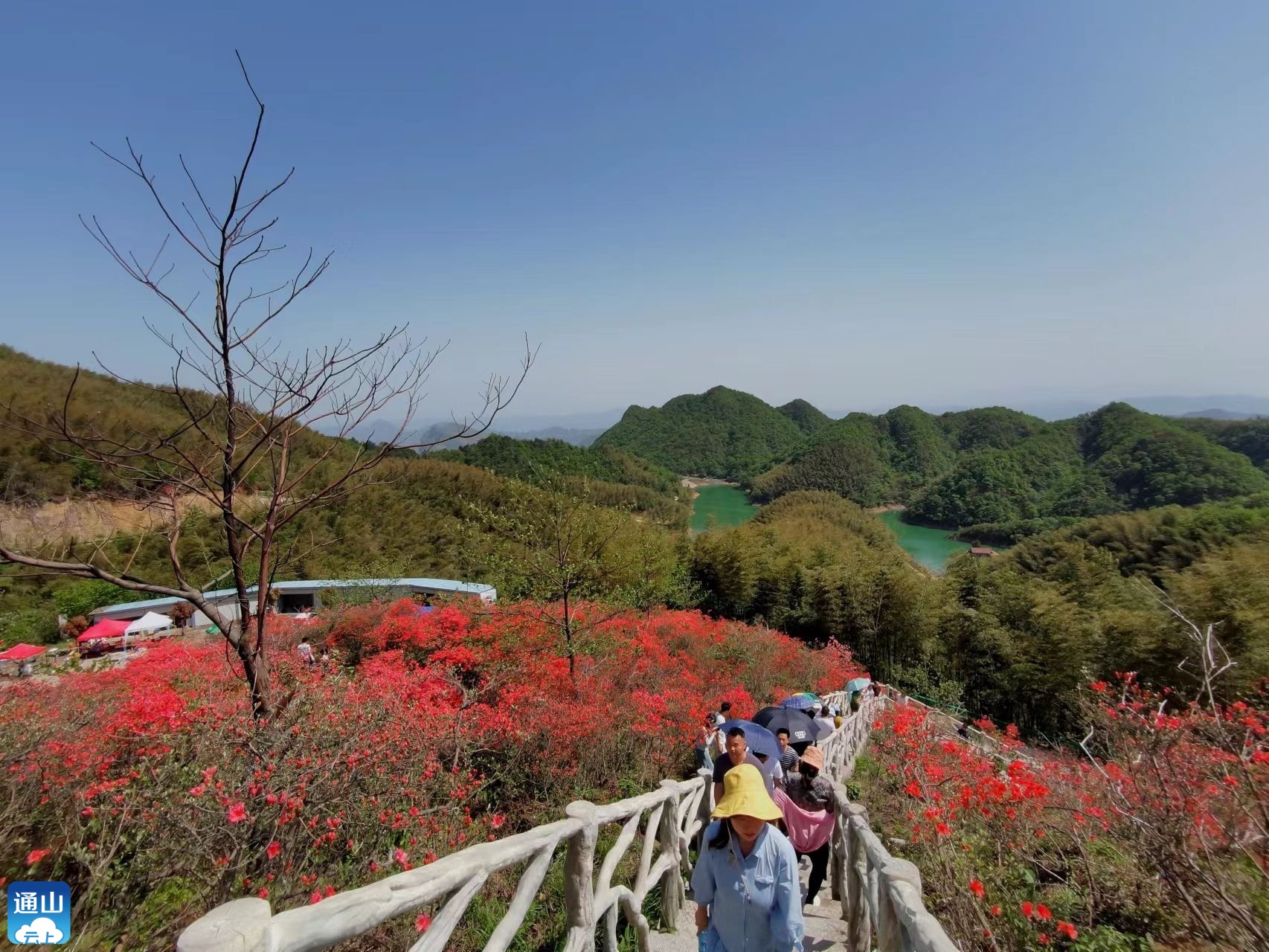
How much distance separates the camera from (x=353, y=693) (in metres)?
4.10

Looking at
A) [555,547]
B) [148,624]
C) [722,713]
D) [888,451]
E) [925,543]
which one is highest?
[555,547]

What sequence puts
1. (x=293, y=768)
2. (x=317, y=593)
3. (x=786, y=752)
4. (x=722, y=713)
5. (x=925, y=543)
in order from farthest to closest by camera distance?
1. (x=925, y=543)
2. (x=317, y=593)
3. (x=722, y=713)
4. (x=786, y=752)
5. (x=293, y=768)

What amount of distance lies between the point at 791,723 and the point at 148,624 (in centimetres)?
1729

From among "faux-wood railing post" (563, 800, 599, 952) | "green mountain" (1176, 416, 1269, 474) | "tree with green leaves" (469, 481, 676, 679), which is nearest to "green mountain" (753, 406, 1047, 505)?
"green mountain" (1176, 416, 1269, 474)

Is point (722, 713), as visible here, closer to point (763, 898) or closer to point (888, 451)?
point (763, 898)

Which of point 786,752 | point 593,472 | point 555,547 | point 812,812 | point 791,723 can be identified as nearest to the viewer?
point 812,812

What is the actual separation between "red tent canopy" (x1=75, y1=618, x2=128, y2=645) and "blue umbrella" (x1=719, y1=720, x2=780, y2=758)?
16.5m

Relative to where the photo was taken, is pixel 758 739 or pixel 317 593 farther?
pixel 317 593

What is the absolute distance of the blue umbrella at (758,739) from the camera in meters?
3.82

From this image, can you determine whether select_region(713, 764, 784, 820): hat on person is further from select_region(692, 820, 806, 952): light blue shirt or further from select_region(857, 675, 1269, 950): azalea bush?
select_region(857, 675, 1269, 950): azalea bush

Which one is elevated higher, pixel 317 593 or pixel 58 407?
pixel 58 407

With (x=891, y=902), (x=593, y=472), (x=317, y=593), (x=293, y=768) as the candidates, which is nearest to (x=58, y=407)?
(x=317, y=593)

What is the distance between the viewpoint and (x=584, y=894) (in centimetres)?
194

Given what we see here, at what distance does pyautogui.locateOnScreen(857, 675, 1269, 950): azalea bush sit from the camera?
7.14 ft
